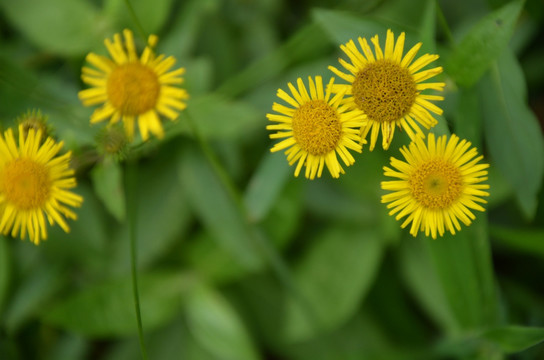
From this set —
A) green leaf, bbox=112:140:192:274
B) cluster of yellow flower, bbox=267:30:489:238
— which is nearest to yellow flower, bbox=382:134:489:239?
cluster of yellow flower, bbox=267:30:489:238

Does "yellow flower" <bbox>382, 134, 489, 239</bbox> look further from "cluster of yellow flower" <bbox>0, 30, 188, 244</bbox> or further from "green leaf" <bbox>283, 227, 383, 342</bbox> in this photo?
"green leaf" <bbox>283, 227, 383, 342</bbox>

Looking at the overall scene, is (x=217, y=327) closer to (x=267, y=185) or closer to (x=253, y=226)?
(x=253, y=226)

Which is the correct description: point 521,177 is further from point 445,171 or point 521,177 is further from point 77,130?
point 77,130

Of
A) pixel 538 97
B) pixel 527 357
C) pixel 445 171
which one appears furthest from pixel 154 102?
pixel 538 97

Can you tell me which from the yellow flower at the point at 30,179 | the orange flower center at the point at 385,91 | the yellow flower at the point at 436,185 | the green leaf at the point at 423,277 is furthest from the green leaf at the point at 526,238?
the yellow flower at the point at 30,179

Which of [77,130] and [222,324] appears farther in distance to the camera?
[222,324]

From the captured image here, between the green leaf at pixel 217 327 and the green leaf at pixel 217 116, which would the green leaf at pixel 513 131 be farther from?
the green leaf at pixel 217 327
